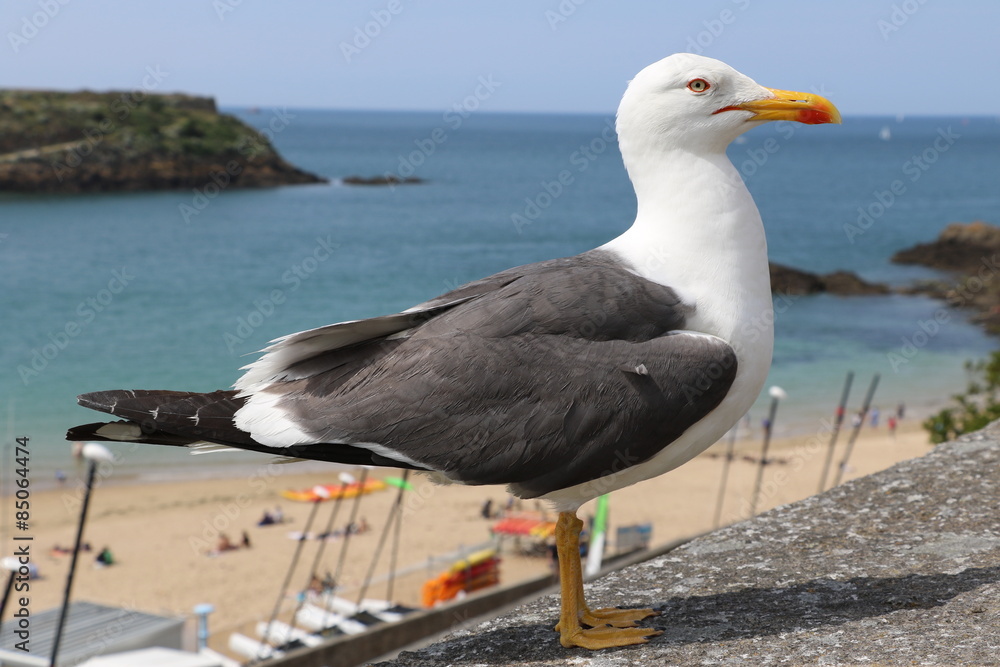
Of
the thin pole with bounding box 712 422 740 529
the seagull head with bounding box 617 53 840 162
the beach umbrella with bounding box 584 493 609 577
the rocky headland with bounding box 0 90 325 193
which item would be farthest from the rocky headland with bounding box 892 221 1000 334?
the rocky headland with bounding box 0 90 325 193

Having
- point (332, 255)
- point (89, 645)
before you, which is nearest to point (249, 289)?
point (332, 255)

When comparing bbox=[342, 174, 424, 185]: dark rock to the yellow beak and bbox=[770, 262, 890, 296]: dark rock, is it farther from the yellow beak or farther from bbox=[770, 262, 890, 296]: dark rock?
the yellow beak

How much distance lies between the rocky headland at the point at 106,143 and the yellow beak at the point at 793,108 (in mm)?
87335

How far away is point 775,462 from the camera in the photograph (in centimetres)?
2712

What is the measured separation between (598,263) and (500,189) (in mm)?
102797

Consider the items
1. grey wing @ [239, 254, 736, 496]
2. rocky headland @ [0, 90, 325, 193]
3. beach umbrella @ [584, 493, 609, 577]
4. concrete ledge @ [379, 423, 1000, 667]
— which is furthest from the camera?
rocky headland @ [0, 90, 325, 193]

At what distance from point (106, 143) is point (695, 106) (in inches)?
3620

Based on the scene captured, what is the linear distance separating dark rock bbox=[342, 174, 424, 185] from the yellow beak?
104380 mm

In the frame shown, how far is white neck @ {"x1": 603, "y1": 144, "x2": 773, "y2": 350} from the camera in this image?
3500mm

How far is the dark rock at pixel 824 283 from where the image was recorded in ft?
174

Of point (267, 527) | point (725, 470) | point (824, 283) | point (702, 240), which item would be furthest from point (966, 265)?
point (702, 240)

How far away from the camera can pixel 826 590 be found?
358 centimetres

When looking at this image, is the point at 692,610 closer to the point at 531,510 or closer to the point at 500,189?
the point at 531,510

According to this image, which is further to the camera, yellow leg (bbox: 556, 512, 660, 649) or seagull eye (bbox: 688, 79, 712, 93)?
seagull eye (bbox: 688, 79, 712, 93)
